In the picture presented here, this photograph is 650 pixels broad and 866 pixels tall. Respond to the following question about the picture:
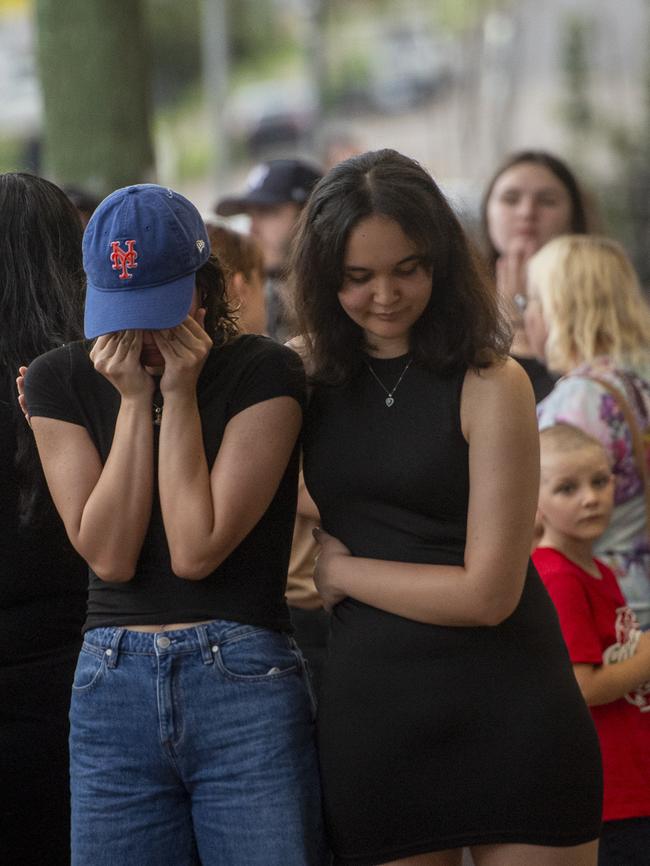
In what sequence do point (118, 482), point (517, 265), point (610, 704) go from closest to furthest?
1. point (118, 482)
2. point (610, 704)
3. point (517, 265)

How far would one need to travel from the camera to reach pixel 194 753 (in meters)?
2.61

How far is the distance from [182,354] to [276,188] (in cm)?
364

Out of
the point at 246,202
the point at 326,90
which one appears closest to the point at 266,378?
the point at 246,202

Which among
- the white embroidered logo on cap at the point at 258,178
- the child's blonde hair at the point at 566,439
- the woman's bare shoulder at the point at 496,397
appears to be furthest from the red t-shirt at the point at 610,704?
the white embroidered logo on cap at the point at 258,178

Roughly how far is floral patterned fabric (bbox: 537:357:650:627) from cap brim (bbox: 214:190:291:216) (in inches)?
88.1

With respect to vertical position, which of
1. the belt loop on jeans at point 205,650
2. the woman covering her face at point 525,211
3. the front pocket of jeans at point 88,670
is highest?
the woman covering her face at point 525,211

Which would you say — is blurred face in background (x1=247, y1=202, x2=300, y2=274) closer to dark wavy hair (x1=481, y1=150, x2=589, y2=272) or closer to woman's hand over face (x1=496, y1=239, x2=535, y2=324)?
dark wavy hair (x1=481, y1=150, x2=589, y2=272)

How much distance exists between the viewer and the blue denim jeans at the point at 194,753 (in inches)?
102

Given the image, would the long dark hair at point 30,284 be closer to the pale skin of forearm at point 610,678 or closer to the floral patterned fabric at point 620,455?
the pale skin of forearm at point 610,678

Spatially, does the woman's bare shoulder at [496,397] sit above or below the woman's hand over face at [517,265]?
below

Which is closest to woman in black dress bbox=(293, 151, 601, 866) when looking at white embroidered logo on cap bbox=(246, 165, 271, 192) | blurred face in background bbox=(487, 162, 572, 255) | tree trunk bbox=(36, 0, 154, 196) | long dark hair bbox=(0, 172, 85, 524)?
long dark hair bbox=(0, 172, 85, 524)

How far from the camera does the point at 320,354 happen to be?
2822mm

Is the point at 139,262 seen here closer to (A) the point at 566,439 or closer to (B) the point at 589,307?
(A) the point at 566,439

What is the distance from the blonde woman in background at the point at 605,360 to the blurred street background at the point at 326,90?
1056 millimetres
